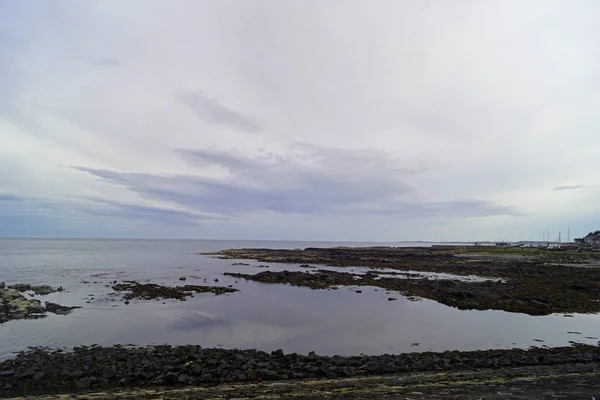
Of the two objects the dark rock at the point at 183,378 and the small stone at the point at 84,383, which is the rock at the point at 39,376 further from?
the dark rock at the point at 183,378

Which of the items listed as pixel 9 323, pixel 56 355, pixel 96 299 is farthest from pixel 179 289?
pixel 56 355

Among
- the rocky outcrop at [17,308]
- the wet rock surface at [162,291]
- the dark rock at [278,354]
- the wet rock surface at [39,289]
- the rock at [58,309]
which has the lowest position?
the wet rock surface at [39,289]

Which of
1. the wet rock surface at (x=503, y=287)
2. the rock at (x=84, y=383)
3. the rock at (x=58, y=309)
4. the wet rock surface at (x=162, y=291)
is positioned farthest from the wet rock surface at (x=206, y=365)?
the wet rock surface at (x=162, y=291)

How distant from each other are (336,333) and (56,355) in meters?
12.6

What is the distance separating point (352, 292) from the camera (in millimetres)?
32875

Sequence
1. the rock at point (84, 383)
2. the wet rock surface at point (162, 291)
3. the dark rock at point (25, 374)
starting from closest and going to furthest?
1. the rock at point (84, 383)
2. the dark rock at point (25, 374)
3. the wet rock surface at point (162, 291)

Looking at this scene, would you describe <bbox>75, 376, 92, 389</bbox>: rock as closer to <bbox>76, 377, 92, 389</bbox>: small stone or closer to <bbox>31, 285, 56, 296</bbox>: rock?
<bbox>76, 377, 92, 389</bbox>: small stone

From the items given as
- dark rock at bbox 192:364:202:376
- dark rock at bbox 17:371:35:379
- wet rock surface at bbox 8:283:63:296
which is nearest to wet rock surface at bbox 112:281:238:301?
wet rock surface at bbox 8:283:63:296

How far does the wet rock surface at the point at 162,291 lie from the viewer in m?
29.0

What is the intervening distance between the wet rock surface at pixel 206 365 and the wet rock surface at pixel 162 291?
46.3ft

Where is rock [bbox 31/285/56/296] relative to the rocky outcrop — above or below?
below

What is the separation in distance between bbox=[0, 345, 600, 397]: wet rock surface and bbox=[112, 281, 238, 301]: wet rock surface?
14121mm

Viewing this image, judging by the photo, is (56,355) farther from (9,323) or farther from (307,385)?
(307,385)

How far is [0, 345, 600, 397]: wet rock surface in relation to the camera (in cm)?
1155
